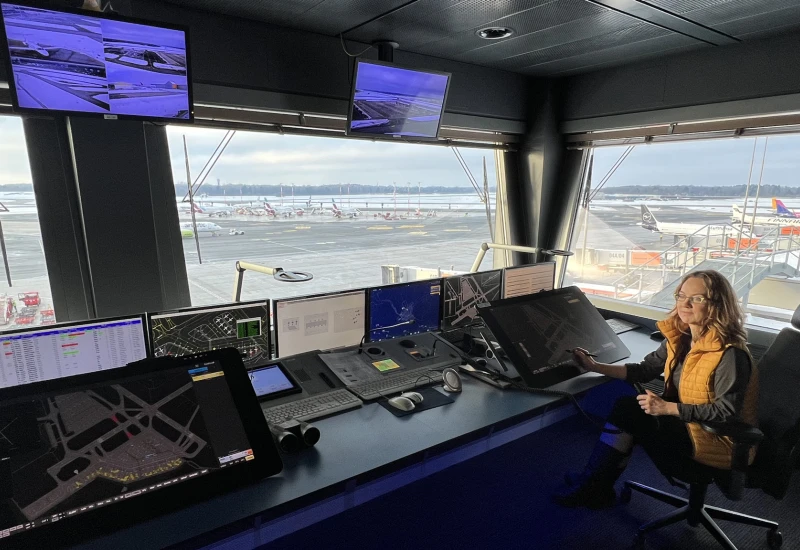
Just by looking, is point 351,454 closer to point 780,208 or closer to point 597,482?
point 597,482

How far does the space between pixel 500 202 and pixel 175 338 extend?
354cm

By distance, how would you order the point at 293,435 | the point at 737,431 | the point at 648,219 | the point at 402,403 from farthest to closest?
the point at 648,219
the point at 402,403
the point at 737,431
the point at 293,435

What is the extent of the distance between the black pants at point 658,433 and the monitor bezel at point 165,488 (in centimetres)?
148

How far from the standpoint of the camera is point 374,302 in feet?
7.68

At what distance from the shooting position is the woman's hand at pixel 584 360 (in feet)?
7.20

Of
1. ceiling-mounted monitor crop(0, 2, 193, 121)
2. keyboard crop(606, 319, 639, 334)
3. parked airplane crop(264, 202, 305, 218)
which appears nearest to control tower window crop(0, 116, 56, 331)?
ceiling-mounted monitor crop(0, 2, 193, 121)

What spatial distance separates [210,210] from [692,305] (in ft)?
9.11

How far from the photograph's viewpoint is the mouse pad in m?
1.86

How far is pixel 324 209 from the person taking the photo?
12.8 feet

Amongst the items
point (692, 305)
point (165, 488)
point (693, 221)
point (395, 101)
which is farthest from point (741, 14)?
point (165, 488)

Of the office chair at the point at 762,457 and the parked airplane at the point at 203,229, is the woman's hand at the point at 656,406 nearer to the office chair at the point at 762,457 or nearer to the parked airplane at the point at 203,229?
the office chair at the point at 762,457

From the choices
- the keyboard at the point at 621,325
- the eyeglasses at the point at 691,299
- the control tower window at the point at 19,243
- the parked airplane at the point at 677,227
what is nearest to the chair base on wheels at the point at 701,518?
the eyeglasses at the point at 691,299

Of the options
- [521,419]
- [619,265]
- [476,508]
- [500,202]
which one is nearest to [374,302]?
[521,419]

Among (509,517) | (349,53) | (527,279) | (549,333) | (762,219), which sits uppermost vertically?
(349,53)
